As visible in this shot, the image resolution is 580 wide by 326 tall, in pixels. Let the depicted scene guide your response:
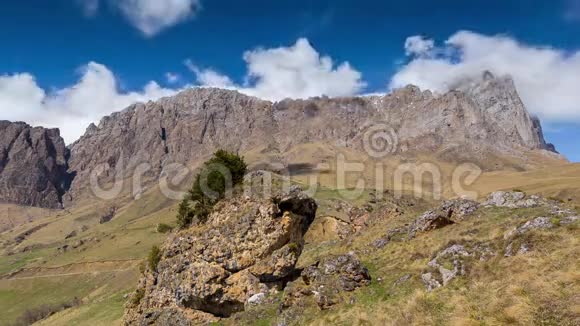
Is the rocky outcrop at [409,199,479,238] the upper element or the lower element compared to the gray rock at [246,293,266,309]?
upper

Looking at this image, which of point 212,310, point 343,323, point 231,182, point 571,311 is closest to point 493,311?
point 571,311

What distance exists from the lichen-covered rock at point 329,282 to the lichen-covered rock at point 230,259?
4333 mm

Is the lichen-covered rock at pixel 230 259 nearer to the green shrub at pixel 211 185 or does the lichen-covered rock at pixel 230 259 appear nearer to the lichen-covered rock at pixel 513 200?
the green shrub at pixel 211 185

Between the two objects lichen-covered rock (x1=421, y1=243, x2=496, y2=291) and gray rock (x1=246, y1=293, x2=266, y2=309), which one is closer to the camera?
lichen-covered rock (x1=421, y1=243, x2=496, y2=291)

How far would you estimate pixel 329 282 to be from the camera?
1115 inches

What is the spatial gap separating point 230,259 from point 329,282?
34.0ft

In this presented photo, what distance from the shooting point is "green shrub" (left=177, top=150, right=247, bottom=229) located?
40.2 meters

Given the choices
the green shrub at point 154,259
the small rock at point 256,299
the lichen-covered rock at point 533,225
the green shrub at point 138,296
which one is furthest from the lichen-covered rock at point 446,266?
the green shrub at point 138,296

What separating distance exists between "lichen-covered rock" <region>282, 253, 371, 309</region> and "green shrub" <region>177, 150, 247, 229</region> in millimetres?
13281

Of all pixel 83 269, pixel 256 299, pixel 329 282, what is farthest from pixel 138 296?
pixel 83 269

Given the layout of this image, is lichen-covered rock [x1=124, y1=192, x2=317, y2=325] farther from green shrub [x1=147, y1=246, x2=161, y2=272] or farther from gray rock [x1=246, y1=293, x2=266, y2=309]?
green shrub [x1=147, y1=246, x2=161, y2=272]

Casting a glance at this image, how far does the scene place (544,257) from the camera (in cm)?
2155

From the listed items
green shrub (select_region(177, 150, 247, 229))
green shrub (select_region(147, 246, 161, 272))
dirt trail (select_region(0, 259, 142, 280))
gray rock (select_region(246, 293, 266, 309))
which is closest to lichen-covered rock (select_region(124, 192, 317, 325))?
gray rock (select_region(246, 293, 266, 309))

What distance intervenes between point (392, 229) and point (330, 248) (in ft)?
28.0
